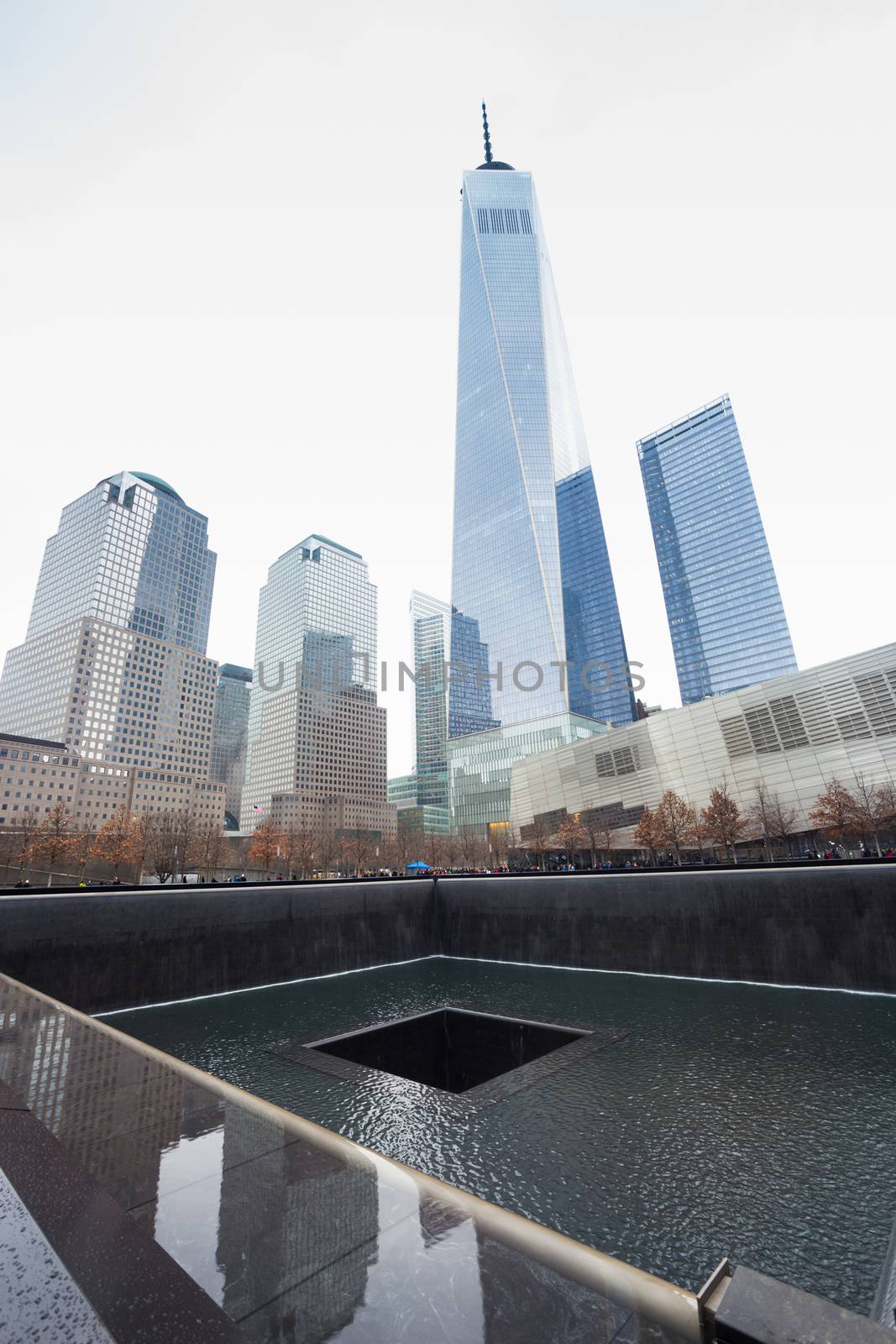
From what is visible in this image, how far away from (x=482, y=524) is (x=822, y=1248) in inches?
6180

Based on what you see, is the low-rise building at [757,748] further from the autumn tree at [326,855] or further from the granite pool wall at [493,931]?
the granite pool wall at [493,931]

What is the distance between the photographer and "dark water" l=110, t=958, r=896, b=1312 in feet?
19.4

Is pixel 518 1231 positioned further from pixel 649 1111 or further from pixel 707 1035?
pixel 707 1035

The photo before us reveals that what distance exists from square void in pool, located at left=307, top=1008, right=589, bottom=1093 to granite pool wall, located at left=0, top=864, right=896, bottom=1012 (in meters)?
7.72

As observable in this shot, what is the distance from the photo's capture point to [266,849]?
235ft

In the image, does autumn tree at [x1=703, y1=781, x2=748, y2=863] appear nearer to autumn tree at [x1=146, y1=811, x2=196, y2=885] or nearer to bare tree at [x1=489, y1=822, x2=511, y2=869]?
bare tree at [x1=489, y1=822, x2=511, y2=869]

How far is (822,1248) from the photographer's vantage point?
5742 mm

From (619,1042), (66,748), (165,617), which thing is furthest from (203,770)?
(619,1042)

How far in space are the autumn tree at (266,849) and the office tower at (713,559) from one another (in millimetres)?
112556

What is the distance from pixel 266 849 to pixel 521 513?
101628 mm

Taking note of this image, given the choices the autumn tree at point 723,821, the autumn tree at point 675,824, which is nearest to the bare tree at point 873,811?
the autumn tree at point 723,821

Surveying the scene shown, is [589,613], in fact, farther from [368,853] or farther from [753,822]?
[753,822]

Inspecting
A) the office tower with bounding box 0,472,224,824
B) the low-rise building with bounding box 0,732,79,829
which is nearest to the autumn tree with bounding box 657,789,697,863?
the office tower with bounding box 0,472,224,824

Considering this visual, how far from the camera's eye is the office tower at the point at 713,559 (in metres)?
147
